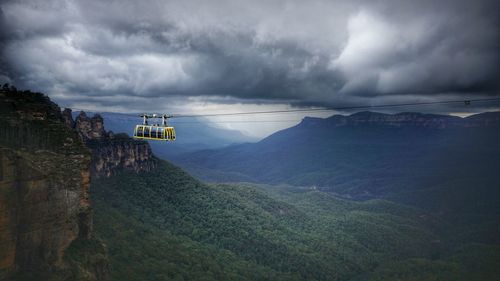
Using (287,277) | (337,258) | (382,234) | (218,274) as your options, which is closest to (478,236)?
(382,234)

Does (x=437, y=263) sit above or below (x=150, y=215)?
below

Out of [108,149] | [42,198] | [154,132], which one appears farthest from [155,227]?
[42,198]

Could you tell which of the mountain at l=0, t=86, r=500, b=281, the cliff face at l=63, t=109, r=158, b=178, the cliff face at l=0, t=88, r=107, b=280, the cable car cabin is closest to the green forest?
the mountain at l=0, t=86, r=500, b=281

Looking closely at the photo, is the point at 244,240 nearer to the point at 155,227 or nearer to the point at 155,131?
the point at 155,227

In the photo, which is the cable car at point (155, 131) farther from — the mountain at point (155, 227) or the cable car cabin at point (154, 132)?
the mountain at point (155, 227)

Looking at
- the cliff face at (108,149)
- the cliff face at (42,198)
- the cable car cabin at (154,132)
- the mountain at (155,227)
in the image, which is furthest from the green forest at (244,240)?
the cable car cabin at (154,132)

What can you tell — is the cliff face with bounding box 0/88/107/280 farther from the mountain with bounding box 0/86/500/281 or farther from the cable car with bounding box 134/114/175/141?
the cable car with bounding box 134/114/175/141

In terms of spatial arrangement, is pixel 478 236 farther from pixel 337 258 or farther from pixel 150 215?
pixel 150 215
